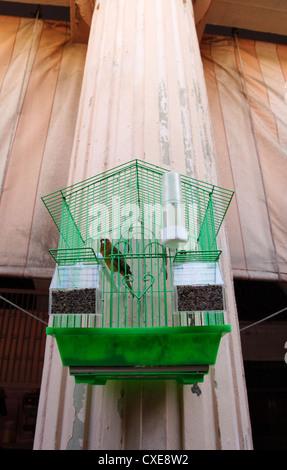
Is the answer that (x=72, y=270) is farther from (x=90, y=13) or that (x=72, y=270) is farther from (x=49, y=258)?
(x=90, y=13)

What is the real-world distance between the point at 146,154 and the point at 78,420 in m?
1.34

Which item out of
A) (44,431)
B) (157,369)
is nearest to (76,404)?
(44,431)

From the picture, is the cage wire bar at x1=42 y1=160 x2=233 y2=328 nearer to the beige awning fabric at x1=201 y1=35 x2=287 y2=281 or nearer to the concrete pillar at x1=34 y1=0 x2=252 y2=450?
the concrete pillar at x1=34 y1=0 x2=252 y2=450

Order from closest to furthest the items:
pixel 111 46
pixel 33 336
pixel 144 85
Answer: pixel 144 85
pixel 111 46
pixel 33 336

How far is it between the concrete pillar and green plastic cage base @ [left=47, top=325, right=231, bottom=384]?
261mm

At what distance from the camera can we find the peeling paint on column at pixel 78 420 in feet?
4.28

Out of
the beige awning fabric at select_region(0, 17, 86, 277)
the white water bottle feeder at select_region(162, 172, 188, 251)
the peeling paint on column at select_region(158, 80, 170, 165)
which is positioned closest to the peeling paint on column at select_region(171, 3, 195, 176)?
the peeling paint on column at select_region(158, 80, 170, 165)

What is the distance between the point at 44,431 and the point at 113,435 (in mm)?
330

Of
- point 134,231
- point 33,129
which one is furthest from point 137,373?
point 33,129

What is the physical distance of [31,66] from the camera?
3.73 meters

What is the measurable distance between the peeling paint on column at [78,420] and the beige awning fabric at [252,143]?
1.72 m

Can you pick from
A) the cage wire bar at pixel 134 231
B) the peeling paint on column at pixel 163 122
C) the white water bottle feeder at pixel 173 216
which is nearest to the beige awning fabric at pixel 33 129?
the cage wire bar at pixel 134 231

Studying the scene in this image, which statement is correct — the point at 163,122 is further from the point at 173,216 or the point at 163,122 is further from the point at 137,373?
the point at 137,373
